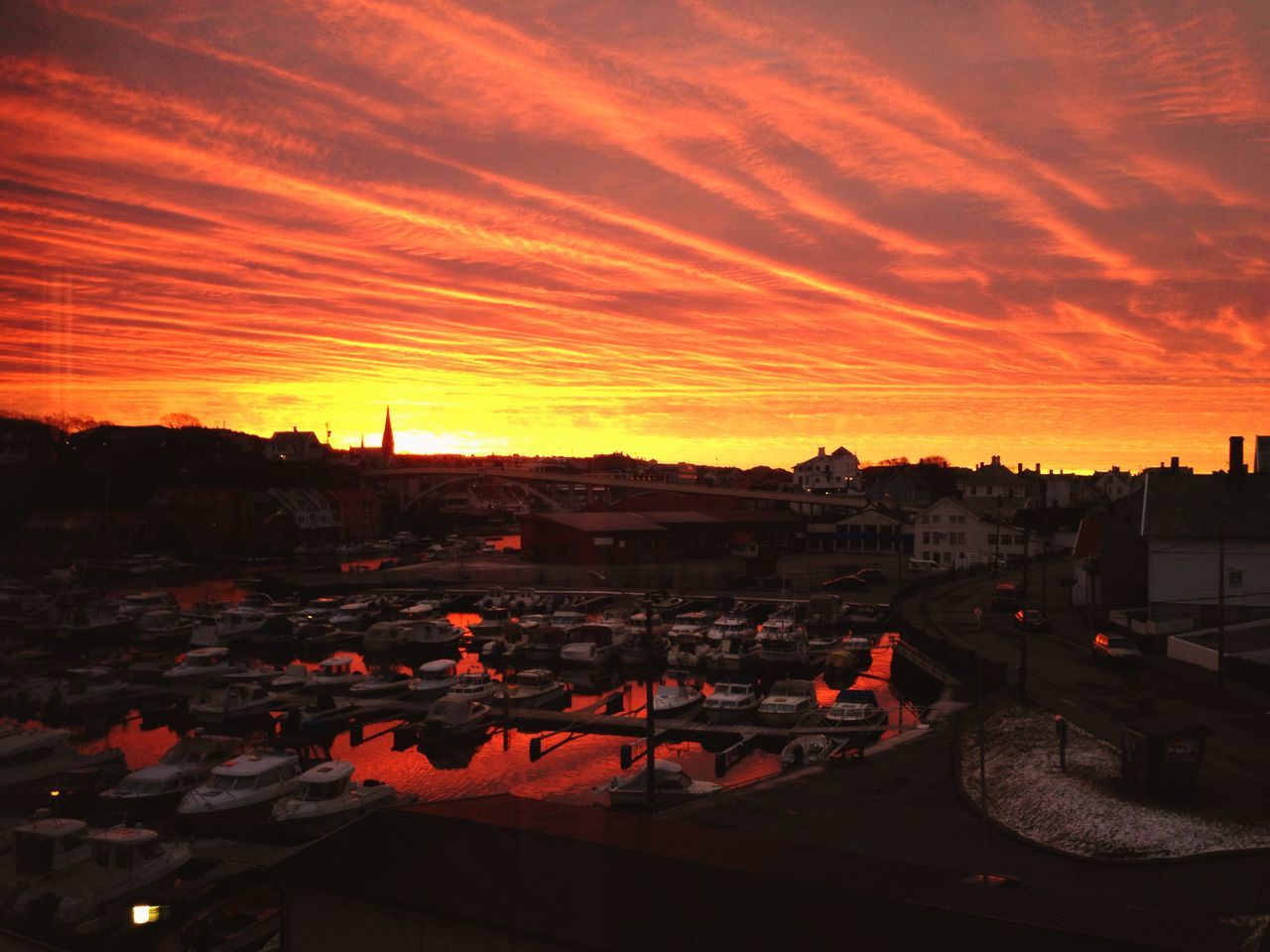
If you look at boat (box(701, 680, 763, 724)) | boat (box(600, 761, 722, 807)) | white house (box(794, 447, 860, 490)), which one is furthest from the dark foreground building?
white house (box(794, 447, 860, 490))

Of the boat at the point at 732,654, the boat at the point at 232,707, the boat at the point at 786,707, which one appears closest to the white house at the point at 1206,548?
the boat at the point at 786,707

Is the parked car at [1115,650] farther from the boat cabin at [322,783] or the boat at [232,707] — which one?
the boat at [232,707]

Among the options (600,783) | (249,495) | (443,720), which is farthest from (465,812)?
(249,495)

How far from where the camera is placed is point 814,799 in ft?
46.6

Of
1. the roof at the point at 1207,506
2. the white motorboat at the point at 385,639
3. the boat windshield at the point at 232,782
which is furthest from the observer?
the white motorboat at the point at 385,639

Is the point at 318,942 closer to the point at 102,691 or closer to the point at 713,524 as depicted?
the point at 102,691

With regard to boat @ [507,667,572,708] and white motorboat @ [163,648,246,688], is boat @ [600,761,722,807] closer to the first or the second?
boat @ [507,667,572,708]

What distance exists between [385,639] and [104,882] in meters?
21.3

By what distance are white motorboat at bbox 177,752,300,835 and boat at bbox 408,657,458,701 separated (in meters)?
7.90

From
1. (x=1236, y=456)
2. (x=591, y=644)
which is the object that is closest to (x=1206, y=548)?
(x=1236, y=456)

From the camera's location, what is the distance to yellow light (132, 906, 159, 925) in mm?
11094

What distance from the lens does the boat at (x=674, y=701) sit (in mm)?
22641

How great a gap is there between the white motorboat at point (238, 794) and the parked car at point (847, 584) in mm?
28712

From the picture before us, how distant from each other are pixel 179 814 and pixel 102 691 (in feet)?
35.0
